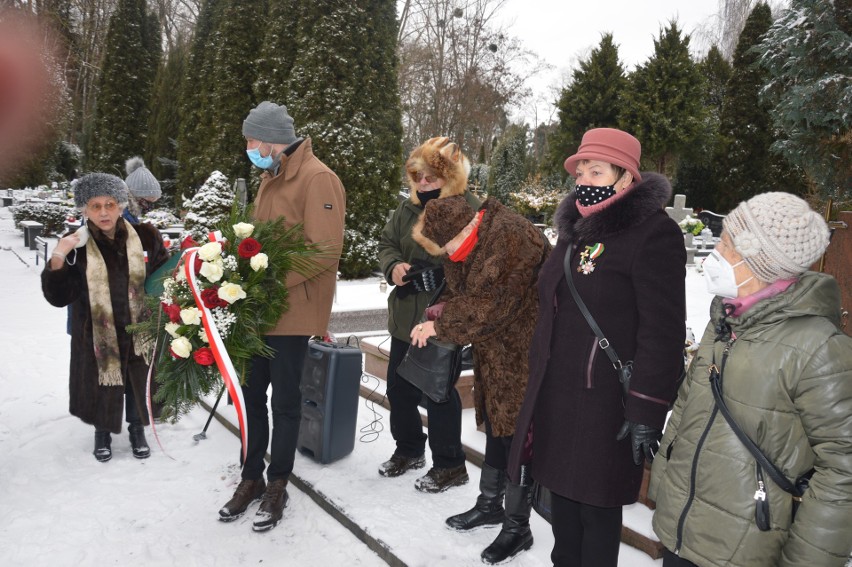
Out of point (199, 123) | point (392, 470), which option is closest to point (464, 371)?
point (392, 470)

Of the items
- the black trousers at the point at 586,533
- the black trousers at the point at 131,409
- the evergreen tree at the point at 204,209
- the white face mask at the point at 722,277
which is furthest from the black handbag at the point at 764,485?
the evergreen tree at the point at 204,209

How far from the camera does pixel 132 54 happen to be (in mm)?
20953

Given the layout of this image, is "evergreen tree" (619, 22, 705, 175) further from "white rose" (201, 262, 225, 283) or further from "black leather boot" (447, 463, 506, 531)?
"white rose" (201, 262, 225, 283)

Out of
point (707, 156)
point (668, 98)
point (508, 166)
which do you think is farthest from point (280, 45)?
point (707, 156)

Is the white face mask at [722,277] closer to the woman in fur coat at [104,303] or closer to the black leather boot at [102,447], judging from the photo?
the woman in fur coat at [104,303]

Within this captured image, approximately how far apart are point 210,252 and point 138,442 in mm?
1954

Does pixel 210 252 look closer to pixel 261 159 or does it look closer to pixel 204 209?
pixel 261 159

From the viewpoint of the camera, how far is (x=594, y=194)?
90.1 inches

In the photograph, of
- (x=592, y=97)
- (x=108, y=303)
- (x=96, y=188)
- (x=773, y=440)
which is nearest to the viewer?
(x=773, y=440)

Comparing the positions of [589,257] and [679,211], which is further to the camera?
[679,211]

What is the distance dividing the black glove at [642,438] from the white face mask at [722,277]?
20.3 inches

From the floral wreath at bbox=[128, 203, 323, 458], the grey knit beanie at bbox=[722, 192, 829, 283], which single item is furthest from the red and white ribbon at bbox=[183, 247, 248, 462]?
the grey knit beanie at bbox=[722, 192, 829, 283]

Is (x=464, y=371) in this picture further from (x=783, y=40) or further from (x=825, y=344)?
(x=783, y=40)

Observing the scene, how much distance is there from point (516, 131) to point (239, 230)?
2409 cm
